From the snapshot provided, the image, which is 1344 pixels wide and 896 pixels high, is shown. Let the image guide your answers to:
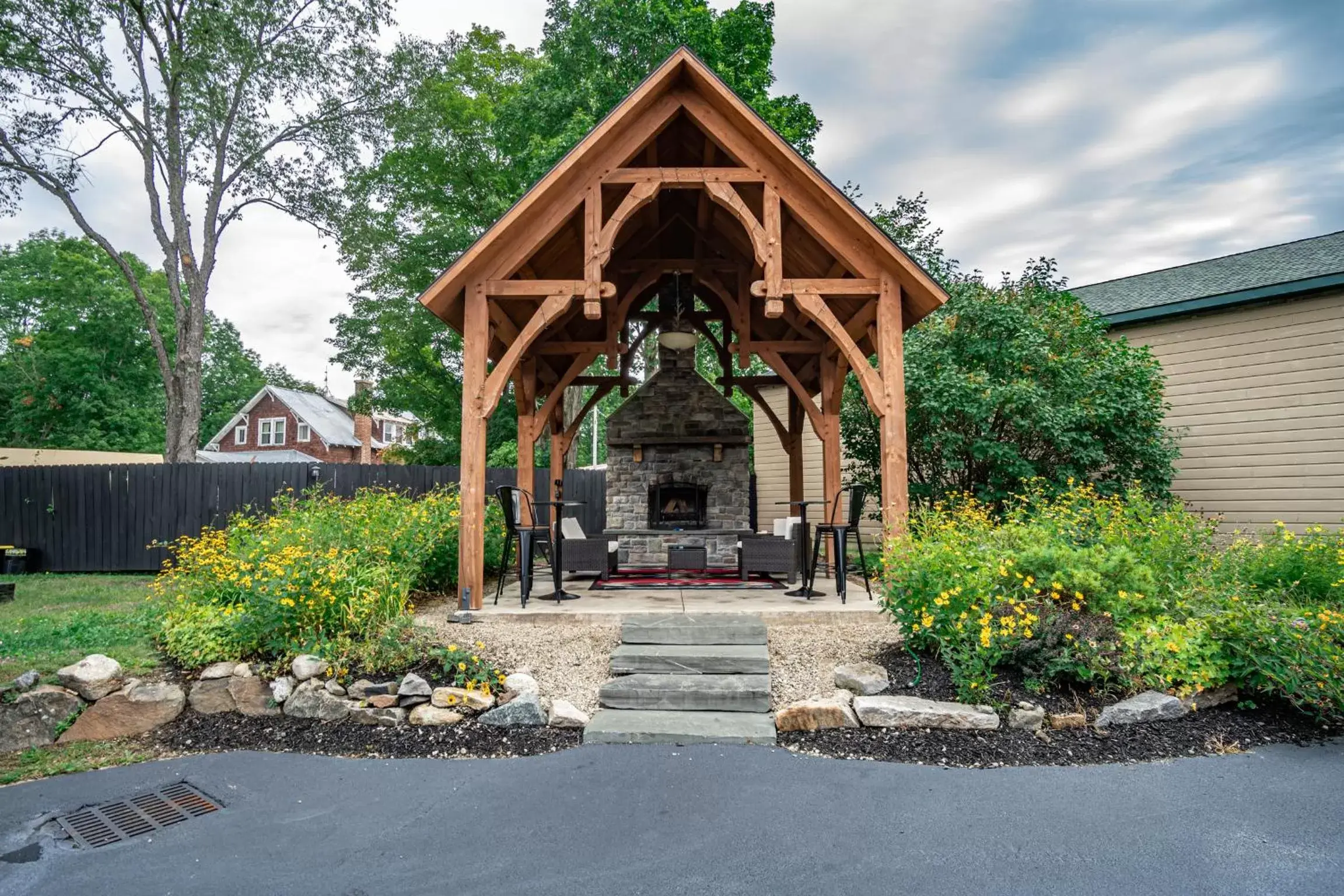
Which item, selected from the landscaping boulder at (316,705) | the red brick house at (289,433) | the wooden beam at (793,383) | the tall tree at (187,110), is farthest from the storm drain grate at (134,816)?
A: the red brick house at (289,433)

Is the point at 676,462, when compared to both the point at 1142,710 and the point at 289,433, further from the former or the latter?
the point at 289,433

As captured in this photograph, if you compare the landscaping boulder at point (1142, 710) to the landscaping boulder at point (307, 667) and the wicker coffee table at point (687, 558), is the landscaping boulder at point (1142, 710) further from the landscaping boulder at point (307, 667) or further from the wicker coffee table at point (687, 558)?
the landscaping boulder at point (307, 667)

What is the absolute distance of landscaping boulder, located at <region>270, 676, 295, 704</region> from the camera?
4.11m

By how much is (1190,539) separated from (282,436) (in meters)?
32.1

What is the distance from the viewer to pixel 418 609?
6.29 m

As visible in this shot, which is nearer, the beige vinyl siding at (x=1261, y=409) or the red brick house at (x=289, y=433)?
the beige vinyl siding at (x=1261, y=409)

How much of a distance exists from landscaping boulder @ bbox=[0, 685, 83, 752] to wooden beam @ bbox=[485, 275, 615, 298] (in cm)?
412

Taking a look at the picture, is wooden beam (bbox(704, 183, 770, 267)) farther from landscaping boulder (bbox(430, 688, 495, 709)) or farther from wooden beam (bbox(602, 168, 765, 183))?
landscaping boulder (bbox(430, 688, 495, 709))

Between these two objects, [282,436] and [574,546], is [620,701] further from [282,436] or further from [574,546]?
[282,436]

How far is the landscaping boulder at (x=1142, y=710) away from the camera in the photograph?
3.77 meters

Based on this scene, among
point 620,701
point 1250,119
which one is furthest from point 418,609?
point 1250,119

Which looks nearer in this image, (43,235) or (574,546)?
(574,546)

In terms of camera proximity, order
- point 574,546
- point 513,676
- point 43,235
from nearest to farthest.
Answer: point 513,676, point 574,546, point 43,235

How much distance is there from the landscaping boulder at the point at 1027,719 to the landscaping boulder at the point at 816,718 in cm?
86
